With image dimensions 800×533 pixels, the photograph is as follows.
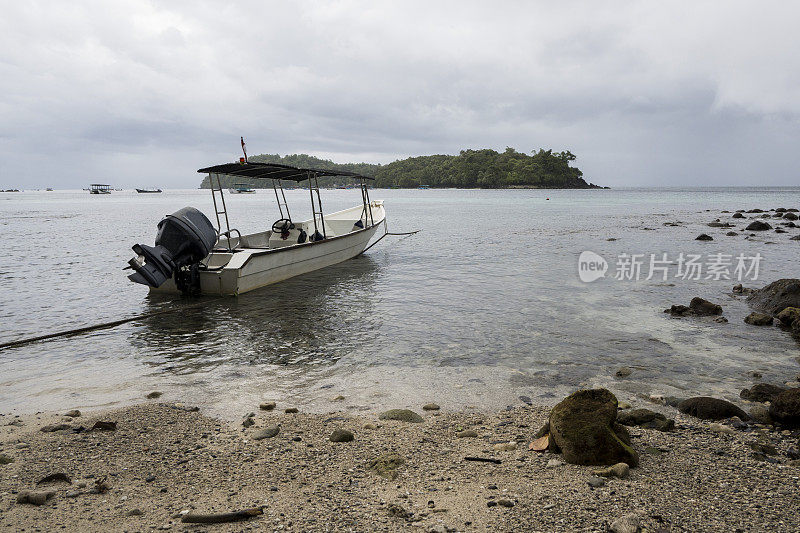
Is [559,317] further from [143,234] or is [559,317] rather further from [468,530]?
[143,234]

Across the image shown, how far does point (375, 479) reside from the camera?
488 centimetres

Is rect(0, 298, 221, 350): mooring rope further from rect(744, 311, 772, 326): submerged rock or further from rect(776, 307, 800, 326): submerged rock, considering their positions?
rect(776, 307, 800, 326): submerged rock

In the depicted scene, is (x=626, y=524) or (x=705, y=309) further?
(x=705, y=309)

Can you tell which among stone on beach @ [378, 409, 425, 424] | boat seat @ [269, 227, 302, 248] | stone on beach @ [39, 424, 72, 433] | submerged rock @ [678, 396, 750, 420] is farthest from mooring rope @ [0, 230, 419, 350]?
submerged rock @ [678, 396, 750, 420]

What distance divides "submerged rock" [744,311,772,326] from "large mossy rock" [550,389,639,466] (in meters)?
8.13

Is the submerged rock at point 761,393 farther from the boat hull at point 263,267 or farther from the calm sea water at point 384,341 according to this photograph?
Answer: the boat hull at point 263,267

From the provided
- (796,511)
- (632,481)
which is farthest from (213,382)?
(796,511)

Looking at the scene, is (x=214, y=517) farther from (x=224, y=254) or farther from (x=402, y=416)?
(x=224, y=254)

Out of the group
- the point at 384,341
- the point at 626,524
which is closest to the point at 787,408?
the point at 626,524

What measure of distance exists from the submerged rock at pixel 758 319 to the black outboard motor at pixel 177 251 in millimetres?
14298

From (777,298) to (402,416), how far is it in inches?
453

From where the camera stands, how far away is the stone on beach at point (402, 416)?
6.51 metres

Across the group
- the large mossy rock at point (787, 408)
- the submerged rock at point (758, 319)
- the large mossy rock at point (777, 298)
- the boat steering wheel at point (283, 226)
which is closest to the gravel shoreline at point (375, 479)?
the large mossy rock at point (787, 408)

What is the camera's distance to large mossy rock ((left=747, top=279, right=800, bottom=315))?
39.8 feet
